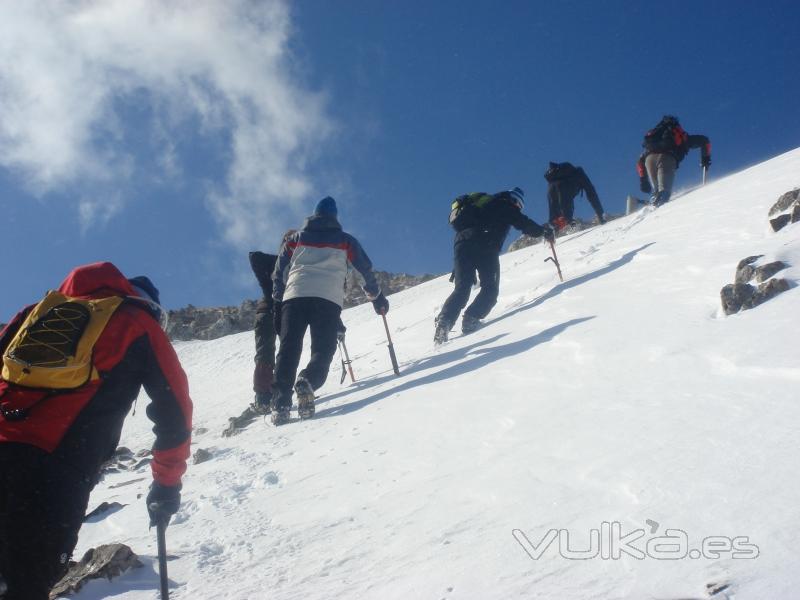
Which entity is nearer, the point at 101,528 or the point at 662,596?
the point at 662,596

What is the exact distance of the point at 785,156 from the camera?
11.6m

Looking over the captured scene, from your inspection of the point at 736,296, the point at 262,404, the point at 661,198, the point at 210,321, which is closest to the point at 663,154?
Answer: the point at 661,198

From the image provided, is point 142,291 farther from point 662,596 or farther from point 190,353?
point 190,353

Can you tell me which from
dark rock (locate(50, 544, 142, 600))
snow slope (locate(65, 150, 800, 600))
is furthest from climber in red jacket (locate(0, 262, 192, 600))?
snow slope (locate(65, 150, 800, 600))

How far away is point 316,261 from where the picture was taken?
6.62 meters

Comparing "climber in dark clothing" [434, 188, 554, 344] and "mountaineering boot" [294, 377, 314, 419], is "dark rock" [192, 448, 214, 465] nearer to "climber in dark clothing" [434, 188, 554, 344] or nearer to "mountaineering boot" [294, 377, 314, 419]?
"mountaineering boot" [294, 377, 314, 419]

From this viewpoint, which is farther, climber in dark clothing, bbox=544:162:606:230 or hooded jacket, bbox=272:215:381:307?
climber in dark clothing, bbox=544:162:606:230

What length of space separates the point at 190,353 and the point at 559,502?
49.8 feet

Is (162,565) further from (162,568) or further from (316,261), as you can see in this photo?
(316,261)

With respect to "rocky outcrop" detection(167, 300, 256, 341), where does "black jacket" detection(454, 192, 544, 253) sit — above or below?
below

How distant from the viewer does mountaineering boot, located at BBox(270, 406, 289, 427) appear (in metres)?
6.18

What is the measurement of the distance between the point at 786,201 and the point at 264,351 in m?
6.04

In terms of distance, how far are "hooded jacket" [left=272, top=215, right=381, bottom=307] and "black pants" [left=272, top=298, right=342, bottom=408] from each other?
102 millimetres

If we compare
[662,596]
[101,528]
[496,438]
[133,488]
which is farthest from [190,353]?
[662,596]
